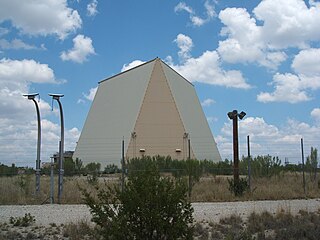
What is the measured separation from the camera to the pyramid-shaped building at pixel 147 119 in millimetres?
56281

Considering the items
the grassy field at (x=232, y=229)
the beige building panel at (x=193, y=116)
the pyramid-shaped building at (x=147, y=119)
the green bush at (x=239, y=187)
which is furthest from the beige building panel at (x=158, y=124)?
the grassy field at (x=232, y=229)

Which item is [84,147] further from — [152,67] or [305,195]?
[305,195]

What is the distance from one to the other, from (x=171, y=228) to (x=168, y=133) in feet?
166

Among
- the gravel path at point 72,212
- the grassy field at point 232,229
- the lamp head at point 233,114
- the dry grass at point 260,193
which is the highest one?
the lamp head at point 233,114

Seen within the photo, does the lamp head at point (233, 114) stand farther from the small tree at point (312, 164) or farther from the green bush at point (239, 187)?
the small tree at point (312, 164)

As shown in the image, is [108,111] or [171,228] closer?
[171,228]

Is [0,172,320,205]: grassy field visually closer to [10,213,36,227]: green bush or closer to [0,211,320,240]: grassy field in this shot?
[10,213,36,227]: green bush

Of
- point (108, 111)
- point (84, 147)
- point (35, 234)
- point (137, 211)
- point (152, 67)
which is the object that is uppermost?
point (152, 67)

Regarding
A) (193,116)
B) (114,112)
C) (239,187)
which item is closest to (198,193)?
(239,187)

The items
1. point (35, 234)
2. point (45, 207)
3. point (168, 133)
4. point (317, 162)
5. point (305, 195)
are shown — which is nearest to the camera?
point (35, 234)

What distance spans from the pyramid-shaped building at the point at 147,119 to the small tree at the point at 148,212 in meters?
45.8

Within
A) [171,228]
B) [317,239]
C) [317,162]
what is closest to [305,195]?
[317,162]

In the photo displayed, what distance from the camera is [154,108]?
A: 5888 cm

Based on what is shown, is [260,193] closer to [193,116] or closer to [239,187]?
[239,187]
